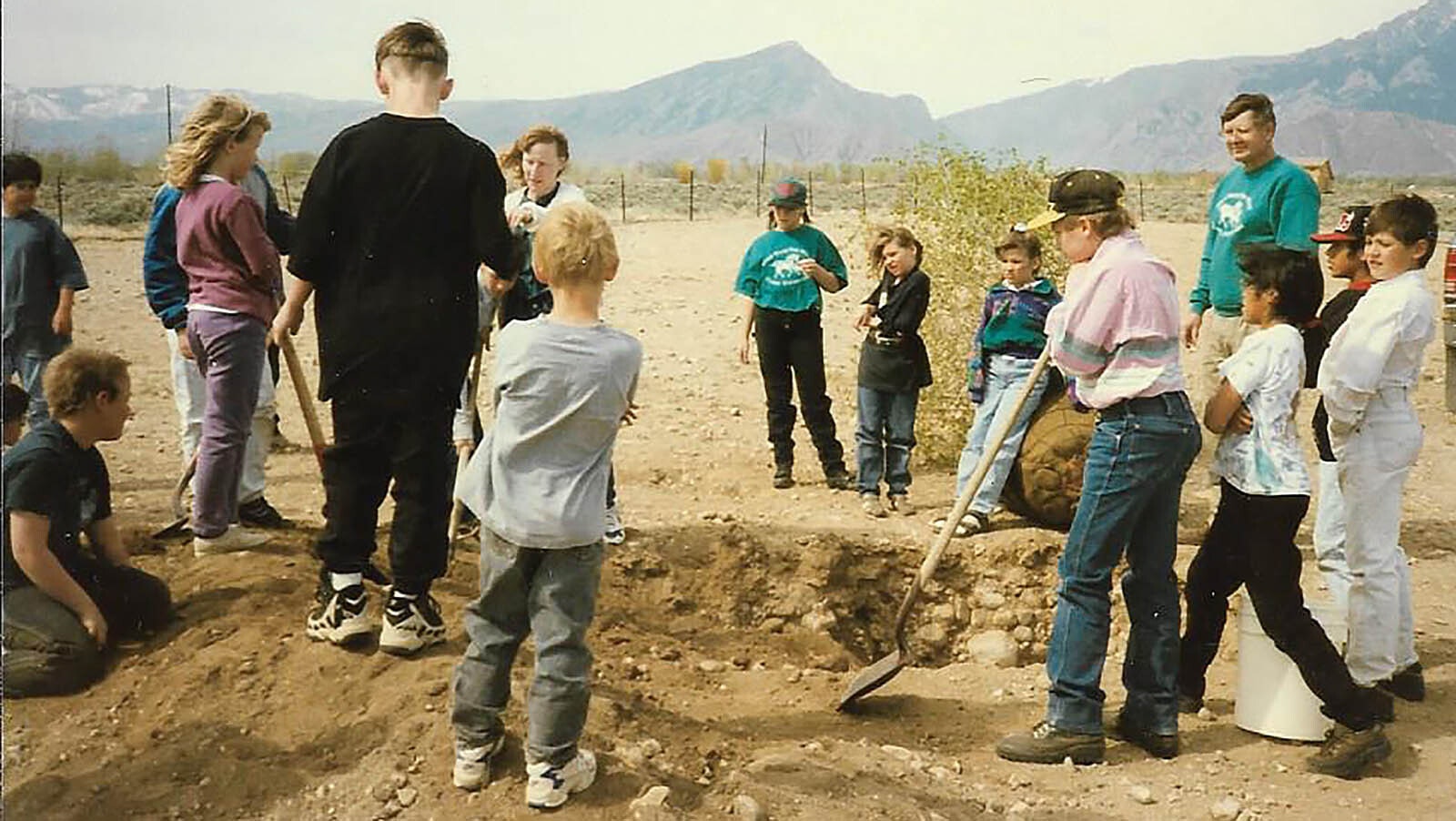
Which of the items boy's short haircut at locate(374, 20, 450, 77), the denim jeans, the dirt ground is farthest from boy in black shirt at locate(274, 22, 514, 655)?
the denim jeans

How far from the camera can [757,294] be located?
7066 millimetres

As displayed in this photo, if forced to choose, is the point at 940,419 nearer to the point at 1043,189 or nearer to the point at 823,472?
the point at 823,472

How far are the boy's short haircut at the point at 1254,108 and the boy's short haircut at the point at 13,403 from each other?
4.64m

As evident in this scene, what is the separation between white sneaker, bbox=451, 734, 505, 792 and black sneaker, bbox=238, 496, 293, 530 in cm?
264

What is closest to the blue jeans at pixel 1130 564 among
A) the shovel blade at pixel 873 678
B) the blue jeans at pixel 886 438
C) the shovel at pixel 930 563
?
the shovel at pixel 930 563

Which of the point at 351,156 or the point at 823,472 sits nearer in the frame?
the point at 351,156

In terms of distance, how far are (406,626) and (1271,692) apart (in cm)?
280

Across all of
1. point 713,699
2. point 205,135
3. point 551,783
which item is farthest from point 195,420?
point 551,783

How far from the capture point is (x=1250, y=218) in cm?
541

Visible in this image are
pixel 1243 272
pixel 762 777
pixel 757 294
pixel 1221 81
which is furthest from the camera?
pixel 1221 81

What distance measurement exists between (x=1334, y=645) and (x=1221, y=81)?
326 inches

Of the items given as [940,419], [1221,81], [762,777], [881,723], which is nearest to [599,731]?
[762,777]

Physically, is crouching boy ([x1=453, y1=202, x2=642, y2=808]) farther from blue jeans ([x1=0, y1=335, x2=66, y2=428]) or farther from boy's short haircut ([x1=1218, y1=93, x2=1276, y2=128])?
blue jeans ([x1=0, y1=335, x2=66, y2=428])

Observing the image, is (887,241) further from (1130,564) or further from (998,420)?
(1130,564)
